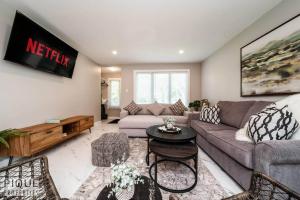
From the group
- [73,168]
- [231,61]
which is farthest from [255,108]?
[73,168]

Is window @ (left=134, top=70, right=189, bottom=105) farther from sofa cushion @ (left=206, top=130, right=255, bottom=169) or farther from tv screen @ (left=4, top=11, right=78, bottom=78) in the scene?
sofa cushion @ (left=206, top=130, right=255, bottom=169)

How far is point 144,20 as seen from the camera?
233 centimetres

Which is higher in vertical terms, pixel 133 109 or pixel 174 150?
pixel 133 109

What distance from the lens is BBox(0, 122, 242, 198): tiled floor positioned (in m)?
1.54

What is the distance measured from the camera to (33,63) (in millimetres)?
2324

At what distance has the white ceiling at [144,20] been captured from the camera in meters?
1.95

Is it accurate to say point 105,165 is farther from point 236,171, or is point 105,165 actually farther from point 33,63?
point 33,63

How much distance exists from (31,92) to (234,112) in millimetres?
3733

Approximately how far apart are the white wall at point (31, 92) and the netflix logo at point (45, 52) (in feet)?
0.91

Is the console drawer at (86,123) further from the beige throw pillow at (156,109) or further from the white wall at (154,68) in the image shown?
the white wall at (154,68)

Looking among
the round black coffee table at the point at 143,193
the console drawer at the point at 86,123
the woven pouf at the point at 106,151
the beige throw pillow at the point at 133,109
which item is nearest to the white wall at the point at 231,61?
the round black coffee table at the point at 143,193

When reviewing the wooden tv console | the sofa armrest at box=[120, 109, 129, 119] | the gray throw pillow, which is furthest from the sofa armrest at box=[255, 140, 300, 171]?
the sofa armrest at box=[120, 109, 129, 119]

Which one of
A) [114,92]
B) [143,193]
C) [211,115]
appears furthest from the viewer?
[114,92]

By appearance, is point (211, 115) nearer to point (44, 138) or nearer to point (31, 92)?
point (44, 138)
